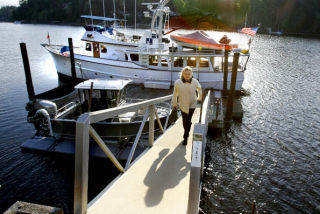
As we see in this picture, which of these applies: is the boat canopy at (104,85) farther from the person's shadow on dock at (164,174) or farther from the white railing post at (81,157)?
the white railing post at (81,157)

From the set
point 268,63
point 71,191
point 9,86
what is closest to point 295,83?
point 268,63

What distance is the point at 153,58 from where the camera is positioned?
21094 millimetres

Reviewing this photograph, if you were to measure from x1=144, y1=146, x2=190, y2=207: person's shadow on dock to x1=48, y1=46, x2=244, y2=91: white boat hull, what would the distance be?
586 inches

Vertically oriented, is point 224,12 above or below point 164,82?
above

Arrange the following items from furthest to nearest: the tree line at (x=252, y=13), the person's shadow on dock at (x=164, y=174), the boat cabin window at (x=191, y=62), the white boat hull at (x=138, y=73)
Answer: the tree line at (x=252, y=13), the boat cabin window at (x=191, y=62), the white boat hull at (x=138, y=73), the person's shadow on dock at (x=164, y=174)

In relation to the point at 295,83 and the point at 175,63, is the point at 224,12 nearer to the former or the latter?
the point at 295,83

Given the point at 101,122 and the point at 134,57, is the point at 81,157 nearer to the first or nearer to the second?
the point at 101,122

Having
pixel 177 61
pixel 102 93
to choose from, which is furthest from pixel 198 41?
pixel 102 93

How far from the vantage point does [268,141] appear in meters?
13.7

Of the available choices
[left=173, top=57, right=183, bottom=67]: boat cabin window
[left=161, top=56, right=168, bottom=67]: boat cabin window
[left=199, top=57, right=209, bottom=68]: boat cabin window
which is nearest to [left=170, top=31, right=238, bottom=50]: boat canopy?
[left=173, top=57, right=183, bottom=67]: boat cabin window

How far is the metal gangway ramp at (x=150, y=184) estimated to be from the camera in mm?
2734

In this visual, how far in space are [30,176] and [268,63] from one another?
3427cm

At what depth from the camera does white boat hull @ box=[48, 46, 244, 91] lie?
20.2 meters

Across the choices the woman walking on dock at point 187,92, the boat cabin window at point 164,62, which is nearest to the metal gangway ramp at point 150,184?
the woman walking on dock at point 187,92
